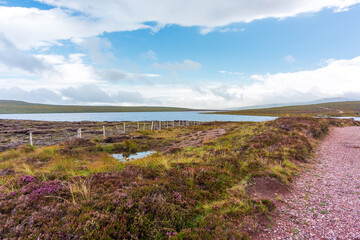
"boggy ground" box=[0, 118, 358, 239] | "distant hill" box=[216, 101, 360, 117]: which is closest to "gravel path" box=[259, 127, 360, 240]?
"boggy ground" box=[0, 118, 358, 239]

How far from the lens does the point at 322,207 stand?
4.84 m

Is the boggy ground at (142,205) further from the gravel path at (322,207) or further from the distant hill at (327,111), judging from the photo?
the distant hill at (327,111)

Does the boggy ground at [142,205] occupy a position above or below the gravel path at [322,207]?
above

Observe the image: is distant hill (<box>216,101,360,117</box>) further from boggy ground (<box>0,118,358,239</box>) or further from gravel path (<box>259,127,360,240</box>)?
boggy ground (<box>0,118,358,239</box>)

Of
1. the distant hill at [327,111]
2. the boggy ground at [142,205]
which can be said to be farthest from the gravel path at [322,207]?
the distant hill at [327,111]

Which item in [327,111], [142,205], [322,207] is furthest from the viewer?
[327,111]

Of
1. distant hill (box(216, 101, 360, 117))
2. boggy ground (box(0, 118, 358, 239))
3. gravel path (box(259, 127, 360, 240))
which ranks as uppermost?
distant hill (box(216, 101, 360, 117))

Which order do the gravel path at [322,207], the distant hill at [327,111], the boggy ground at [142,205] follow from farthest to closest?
the distant hill at [327,111]
the gravel path at [322,207]
the boggy ground at [142,205]

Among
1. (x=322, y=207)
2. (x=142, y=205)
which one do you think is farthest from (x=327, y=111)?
(x=142, y=205)

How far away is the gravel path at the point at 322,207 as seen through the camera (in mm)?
3824

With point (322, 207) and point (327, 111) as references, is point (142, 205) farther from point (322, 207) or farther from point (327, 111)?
point (327, 111)

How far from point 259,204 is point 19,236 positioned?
5.55 meters

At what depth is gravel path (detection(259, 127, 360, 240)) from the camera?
3.82m

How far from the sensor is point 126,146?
1842 centimetres
